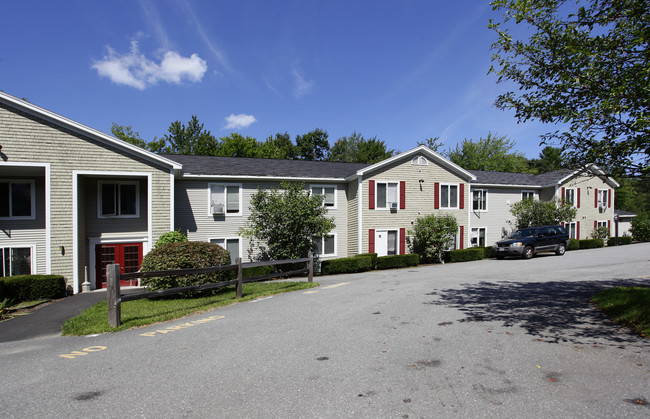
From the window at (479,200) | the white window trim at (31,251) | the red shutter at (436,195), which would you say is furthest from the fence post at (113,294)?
the window at (479,200)

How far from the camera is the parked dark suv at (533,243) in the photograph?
75.2ft

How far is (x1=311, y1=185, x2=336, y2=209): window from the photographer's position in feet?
75.5

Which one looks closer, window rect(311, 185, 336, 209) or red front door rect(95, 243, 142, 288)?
red front door rect(95, 243, 142, 288)

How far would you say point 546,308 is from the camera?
8797 millimetres

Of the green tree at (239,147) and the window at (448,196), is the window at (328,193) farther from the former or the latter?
the green tree at (239,147)

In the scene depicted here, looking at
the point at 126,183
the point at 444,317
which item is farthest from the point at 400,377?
the point at 126,183

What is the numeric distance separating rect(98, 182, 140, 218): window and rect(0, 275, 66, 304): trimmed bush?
12.3 feet

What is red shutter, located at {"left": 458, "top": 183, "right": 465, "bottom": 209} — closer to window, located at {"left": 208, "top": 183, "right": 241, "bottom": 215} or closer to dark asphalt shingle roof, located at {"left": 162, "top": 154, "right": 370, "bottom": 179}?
dark asphalt shingle roof, located at {"left": 162, "top": 154, "right": 370, "bottom": 179}

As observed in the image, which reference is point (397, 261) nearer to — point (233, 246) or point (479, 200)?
point (233, 246)

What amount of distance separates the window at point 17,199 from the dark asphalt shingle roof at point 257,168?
665cm

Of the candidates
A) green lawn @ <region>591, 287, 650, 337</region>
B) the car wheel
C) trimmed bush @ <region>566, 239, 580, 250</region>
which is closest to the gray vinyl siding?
green lawn @ <region>591, 287, 650, 337</region>

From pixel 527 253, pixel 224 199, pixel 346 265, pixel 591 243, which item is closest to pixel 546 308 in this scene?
pixel 346 265

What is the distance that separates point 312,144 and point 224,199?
147 ft

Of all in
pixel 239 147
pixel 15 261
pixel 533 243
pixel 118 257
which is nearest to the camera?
pixel 15 261
